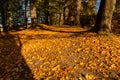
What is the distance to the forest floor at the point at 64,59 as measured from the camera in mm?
7033

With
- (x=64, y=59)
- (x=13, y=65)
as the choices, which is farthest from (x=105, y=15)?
(x=13, y=65)

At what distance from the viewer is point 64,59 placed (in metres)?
8.52

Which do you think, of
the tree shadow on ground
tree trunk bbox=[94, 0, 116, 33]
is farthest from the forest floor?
tree trunk bbox=[94, 0, 116, 33]

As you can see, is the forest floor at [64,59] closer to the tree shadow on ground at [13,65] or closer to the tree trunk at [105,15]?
the tree shadow on ground at [13,65]

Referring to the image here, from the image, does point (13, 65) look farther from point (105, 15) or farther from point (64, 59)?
point (105, 15)

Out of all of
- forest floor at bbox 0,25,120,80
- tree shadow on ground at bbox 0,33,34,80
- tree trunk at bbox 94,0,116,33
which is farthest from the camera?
tree trunk at bbox 94,0,116,33

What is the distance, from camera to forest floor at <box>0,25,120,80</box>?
703cm

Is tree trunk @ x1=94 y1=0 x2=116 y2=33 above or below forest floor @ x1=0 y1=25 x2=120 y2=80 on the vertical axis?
above

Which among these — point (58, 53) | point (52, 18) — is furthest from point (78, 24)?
point (52, 18)

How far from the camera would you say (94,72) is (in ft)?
22.9

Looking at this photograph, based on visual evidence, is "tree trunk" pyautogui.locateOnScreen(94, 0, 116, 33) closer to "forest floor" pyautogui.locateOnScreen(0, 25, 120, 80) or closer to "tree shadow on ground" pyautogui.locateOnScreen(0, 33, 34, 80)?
"forest floor" pyautogui.locateOnScreen(0, 25, 120, 80)

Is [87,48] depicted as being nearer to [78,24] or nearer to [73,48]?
[73,48]

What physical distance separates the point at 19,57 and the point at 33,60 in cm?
107

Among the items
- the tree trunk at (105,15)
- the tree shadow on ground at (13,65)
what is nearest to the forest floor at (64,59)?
the tree shadow on ground at (13,65)
